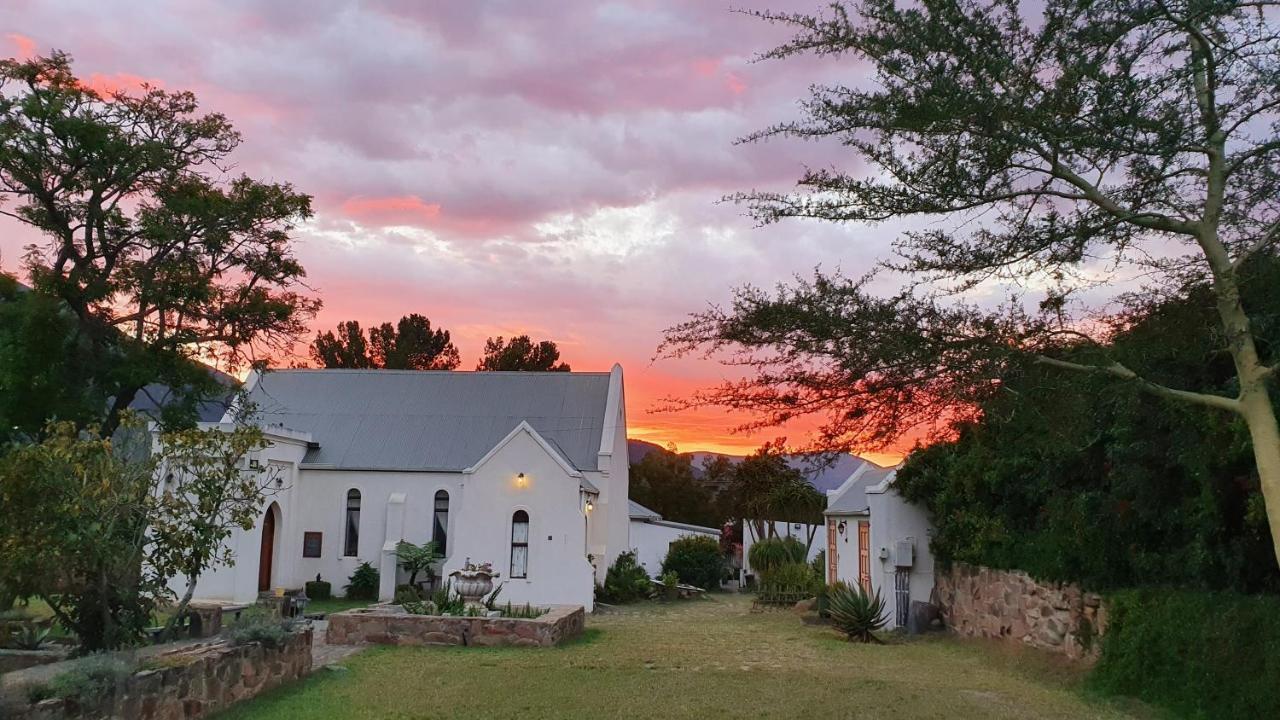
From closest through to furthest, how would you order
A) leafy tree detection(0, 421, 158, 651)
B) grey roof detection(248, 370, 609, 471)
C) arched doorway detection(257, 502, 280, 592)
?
leafy tree detection(0, 421, 158, 651)
arched doorway detection(257, 502, 280, 592)
grey roof detection(248, 370, 609, 471)

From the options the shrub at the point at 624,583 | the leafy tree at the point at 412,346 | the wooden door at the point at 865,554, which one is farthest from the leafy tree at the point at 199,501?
the leafy tree at the point at 412,346

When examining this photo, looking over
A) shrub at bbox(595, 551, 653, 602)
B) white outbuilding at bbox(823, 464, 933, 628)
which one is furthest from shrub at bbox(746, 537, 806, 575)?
white outbuilding at bbox(823, 464, 933, 628)

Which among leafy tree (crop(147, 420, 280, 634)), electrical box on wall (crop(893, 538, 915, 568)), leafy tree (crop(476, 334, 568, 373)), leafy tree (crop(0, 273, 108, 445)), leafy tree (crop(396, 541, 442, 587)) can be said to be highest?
leafy tree (crop(476, 334, 568, 373))

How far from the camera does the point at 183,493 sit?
11.1m

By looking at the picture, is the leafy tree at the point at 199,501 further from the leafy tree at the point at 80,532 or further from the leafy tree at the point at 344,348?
the leafy tree at the point at 344,348

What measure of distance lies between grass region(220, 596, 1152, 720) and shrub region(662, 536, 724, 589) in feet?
56.8

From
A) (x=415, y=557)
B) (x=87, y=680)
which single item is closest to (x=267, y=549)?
(x=415, y=557)

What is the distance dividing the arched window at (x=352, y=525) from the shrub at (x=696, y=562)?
11.9 metres

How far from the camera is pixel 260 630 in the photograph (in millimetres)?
11734

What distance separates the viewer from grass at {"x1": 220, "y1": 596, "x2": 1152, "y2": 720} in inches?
433

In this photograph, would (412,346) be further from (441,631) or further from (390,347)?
(441,631)

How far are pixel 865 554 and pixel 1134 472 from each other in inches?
430

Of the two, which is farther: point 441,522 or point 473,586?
point 441,522

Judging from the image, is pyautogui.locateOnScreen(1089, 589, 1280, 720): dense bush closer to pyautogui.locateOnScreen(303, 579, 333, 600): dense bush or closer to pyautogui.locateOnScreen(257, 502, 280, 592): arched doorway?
pyautogui.locateOnScreen(303, 579, 333, 600): dense bush
